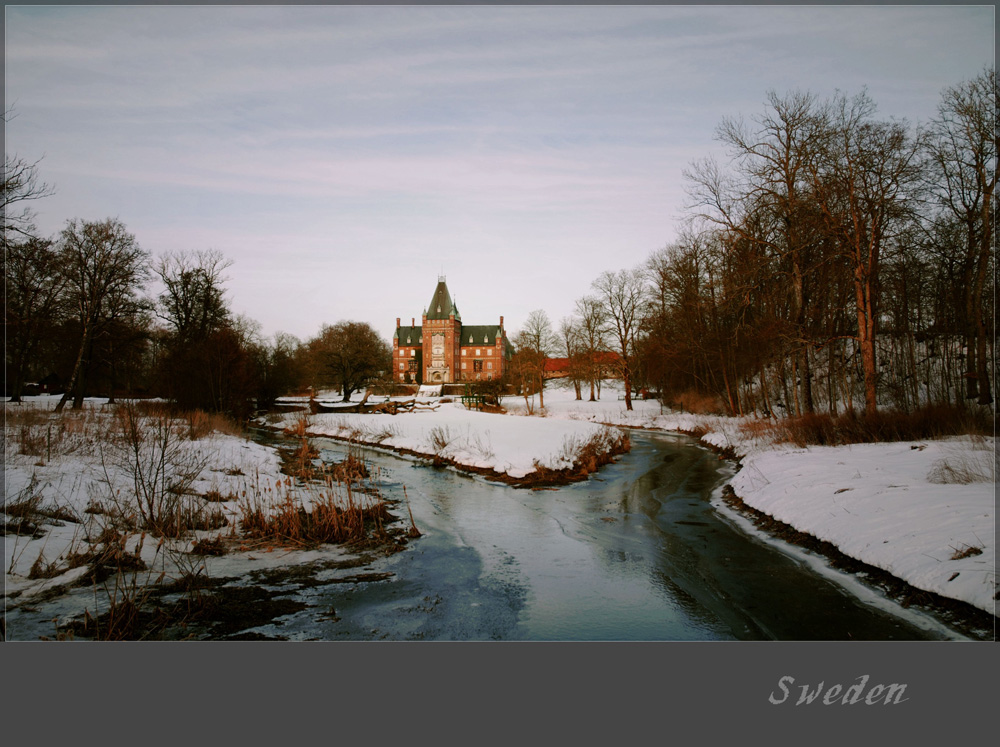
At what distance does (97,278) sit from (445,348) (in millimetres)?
75337

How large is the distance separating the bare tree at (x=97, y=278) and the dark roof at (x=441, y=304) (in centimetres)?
7318

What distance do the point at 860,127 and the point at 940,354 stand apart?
9.28 meters

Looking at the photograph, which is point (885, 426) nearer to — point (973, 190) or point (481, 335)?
point (973, 190)

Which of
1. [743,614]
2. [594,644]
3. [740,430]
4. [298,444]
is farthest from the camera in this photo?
[298,444]

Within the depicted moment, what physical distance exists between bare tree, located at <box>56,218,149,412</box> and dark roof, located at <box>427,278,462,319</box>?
73175mm

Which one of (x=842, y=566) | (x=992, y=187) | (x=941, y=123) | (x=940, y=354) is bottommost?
(x=842, y=566)

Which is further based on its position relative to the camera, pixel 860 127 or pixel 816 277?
pixel 816 277

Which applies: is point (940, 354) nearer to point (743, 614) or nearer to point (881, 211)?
point (881, 211)

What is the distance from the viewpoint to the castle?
96562 mm

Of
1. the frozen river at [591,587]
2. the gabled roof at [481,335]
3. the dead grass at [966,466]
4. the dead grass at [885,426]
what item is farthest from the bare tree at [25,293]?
the gabled roof at [481,335]

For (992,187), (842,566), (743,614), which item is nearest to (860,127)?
(992,187)

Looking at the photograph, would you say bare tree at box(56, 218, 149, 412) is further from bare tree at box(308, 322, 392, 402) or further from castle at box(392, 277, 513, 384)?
castle at box(392, 277, 513, 384)

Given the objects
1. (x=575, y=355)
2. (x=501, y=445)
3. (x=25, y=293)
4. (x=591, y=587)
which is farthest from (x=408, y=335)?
(x=591, y=587)

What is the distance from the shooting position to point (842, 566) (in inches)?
271
